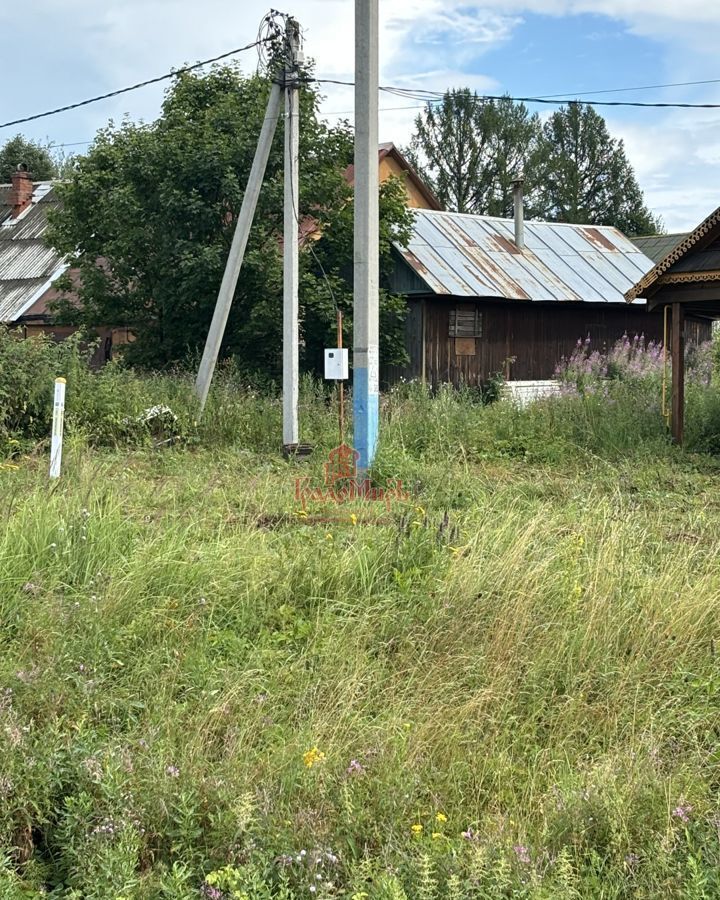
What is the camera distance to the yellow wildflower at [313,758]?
395cm

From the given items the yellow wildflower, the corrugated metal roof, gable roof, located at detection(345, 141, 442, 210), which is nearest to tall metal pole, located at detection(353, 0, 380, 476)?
the yellow wildflower

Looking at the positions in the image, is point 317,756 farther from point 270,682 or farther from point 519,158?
point 519,158

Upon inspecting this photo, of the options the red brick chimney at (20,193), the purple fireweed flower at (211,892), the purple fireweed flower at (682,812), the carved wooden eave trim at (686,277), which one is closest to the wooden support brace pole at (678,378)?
the carved wooden eave trim at (686,277)

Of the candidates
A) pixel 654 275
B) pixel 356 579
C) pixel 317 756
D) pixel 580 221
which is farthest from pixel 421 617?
pixel 580 221

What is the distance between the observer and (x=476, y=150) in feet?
218

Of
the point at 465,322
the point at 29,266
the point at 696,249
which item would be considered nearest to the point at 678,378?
the point at 696,249

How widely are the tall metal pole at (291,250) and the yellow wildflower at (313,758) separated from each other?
9.04 m

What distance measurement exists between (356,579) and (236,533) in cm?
130

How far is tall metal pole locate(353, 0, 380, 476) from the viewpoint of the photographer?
1041 centimetres

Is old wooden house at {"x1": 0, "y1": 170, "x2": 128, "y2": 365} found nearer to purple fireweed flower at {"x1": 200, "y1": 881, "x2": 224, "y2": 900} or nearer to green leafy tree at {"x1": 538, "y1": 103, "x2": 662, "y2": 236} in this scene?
purple fireweed flower at {"x1": 200, "y1": 881, "x2": 224, "y2": 900}

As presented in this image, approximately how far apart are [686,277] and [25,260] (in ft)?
75.4

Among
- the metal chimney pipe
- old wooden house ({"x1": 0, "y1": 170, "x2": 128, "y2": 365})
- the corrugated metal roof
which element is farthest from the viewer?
old wooden house ({"x1": 0, "y1": 170, "x2": 128, "y2": 365})

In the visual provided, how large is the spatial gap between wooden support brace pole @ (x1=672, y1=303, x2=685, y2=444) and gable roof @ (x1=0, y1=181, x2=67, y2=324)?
17835 mm

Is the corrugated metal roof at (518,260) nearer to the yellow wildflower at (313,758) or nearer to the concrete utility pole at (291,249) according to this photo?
the concrete utility pole at (291,249)
